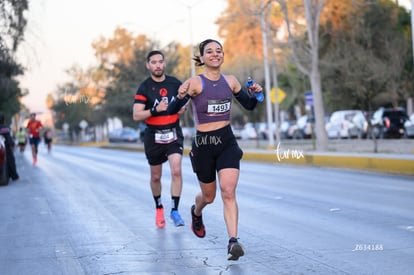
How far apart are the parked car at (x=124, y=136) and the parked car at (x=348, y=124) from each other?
2582 cm

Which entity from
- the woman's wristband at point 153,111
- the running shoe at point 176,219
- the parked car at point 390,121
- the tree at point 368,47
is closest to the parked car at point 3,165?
the running shoe at point 176,219

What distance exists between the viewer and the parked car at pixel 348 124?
41594 millimetres

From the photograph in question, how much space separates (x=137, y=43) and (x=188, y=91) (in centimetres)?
4631

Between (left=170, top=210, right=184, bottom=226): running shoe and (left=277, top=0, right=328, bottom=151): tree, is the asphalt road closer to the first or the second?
(left=170, top=210, right=184, bottom=226): running shoe

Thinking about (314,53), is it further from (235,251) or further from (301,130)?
(235,251)

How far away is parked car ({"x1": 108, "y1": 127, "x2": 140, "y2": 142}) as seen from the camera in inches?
2608

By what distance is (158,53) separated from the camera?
991 cm

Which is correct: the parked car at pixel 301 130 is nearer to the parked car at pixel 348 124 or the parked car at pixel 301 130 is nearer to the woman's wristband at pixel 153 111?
the parked car at pixel 348 124

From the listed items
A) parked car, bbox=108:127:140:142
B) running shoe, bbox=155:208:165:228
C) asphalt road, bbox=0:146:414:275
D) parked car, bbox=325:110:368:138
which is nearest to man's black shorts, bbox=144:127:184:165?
running shoe, bbox=155:208:165:228

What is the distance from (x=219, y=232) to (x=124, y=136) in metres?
57.6

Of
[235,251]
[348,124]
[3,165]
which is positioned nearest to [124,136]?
[348,124]

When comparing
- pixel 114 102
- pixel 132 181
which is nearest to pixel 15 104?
pixel 114 102

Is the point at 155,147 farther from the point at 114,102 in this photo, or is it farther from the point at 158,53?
the point at 114,102

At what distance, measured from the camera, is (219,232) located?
30.7 ft
